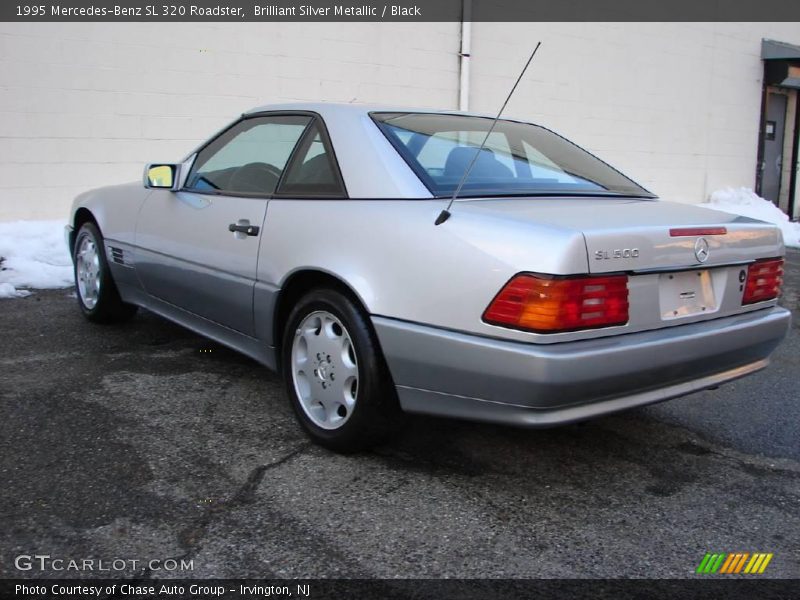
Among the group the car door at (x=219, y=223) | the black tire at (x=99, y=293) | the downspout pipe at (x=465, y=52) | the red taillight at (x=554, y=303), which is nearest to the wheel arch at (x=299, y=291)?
the car door at (x=219, y=223)

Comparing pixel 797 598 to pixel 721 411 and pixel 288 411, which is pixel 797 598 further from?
pixel 288 411

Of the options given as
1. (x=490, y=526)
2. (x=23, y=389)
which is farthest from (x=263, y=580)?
(x=23, y=389)

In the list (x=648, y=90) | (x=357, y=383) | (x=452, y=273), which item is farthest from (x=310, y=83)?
(x=452, y=273)

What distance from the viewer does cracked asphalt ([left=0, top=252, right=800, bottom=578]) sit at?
92.4 inches

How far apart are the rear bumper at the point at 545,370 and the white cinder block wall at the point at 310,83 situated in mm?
6037

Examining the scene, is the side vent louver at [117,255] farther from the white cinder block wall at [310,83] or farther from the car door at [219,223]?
the white cinder block wall at [310,83]

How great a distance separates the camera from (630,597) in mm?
2160

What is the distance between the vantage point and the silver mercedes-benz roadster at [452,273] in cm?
250

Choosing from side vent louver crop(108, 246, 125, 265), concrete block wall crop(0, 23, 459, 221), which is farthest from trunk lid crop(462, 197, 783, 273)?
concrete block wall crop(0, 23, 459, 221)

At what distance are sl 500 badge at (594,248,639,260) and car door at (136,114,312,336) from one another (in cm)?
156

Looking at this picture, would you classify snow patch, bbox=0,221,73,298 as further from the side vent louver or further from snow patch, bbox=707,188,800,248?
snow patch, bbox=707,188,800,248

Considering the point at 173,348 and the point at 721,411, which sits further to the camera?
the point at 173,348

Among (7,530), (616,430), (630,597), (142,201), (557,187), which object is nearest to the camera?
(630,597)

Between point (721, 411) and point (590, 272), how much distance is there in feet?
5.97
